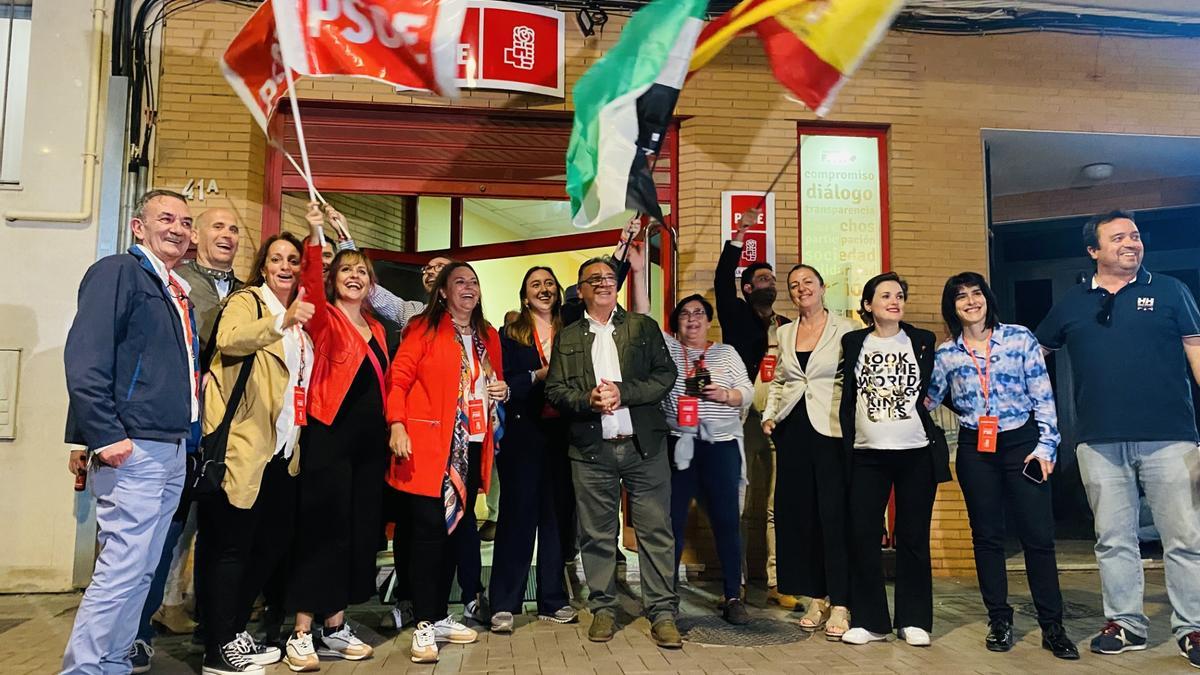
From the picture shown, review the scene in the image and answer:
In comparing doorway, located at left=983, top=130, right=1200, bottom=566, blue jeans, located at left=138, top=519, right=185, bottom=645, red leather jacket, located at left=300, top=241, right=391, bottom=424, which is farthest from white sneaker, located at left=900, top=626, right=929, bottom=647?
blue jeans, located at left=138, top=519, right=185, bottom=645

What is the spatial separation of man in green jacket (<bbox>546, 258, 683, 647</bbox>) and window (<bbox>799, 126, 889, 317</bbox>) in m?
2.78

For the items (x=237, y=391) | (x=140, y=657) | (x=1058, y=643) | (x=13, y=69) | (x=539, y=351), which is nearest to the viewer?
(x=237, y=391)

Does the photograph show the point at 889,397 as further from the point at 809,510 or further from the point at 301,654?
the point at 301,654

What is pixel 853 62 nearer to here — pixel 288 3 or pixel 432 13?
pixel 432 13

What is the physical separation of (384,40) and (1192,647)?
18.8 ft

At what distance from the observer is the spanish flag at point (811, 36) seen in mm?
4508

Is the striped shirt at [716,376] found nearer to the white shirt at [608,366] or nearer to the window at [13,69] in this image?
the white shirt at [608,366]

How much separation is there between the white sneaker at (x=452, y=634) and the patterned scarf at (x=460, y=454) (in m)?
0.56

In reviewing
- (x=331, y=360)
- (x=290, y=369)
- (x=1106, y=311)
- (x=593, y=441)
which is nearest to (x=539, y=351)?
(x=593, y=441)

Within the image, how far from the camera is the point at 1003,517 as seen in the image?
453cm

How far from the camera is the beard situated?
5.73 m

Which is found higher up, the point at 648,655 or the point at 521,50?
the point at 521,50

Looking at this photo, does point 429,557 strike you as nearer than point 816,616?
Yes

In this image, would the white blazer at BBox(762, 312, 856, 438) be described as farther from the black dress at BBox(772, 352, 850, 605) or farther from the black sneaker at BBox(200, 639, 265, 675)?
the black sneaker at BBox(200, 639, 265, 675)
